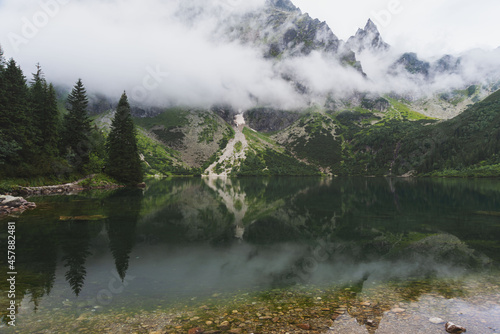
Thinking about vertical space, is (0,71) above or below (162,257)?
above

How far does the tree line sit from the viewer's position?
54.8 meters

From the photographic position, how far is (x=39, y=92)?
68312 millimetres

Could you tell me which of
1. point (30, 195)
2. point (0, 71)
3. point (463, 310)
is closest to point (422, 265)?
point (463, 310)

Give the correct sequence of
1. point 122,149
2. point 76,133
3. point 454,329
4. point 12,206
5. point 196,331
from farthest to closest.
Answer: point 122,149 < point 76,133 < point 12,206 < point 196,331 < point 454,329

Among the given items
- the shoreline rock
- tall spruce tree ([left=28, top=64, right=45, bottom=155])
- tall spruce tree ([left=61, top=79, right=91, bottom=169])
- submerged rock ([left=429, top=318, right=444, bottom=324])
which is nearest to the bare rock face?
submerged rock ([left=429, top=318, right=444, bottom=324])

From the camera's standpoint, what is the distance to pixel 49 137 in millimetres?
66312

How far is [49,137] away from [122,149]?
79.5ft

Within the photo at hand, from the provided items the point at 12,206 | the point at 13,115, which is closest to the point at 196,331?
the point at 12,206

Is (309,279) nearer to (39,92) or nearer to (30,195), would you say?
(30,195)

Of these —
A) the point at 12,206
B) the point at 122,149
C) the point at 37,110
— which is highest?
the point at 37,110

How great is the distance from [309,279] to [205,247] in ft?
33.1

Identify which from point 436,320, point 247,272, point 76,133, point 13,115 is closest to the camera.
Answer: point 436,320

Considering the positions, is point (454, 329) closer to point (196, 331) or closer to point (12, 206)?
point (196, 331)

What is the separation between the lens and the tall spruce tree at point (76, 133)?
7619cm
